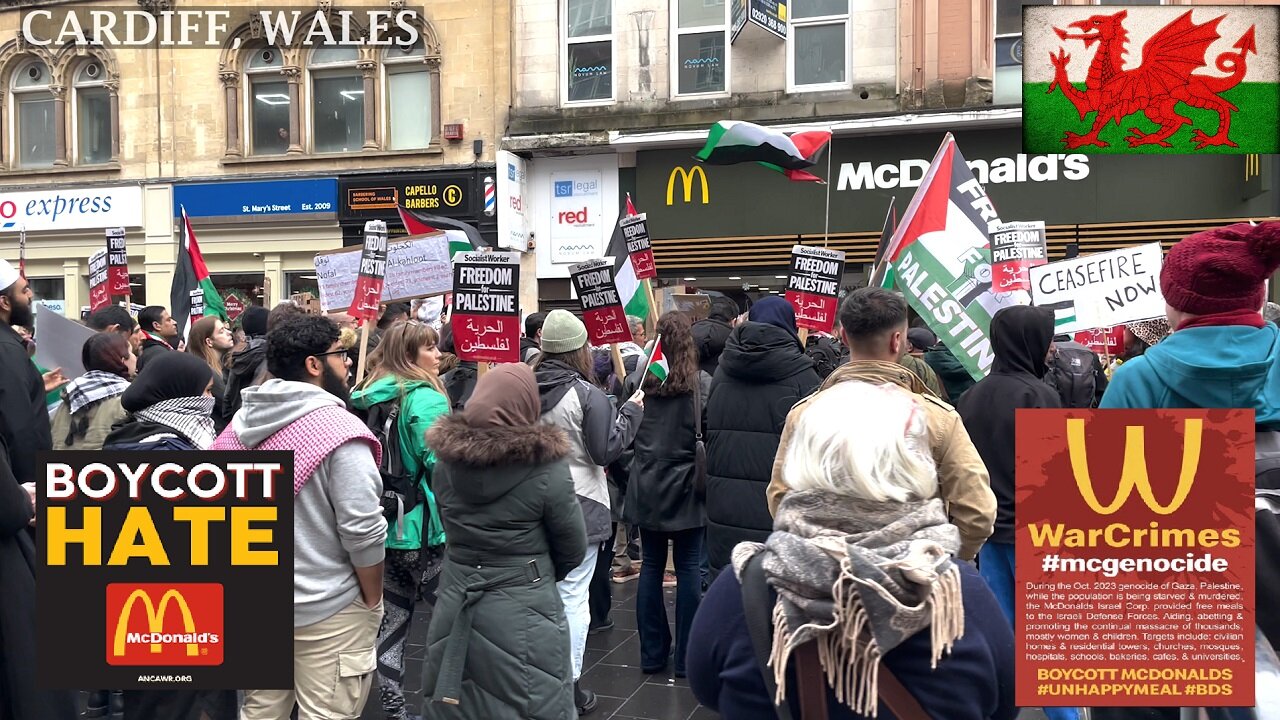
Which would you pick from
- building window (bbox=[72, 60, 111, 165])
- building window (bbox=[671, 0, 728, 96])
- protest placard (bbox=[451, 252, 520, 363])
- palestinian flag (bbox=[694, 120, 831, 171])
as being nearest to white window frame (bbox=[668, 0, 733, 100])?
building window (bbox=[671, 0, 728, 96])

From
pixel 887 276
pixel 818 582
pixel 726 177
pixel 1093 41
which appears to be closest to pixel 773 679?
pixel 818 582

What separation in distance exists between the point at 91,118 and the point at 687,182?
37.5ft

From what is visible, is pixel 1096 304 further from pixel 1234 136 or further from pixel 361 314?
pixel 361 314

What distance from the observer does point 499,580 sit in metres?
3.97

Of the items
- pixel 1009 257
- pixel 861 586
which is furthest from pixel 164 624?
pixel 1009 257

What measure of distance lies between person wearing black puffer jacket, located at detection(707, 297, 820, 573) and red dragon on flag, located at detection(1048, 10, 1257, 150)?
1.85 meters

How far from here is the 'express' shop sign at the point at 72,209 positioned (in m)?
19.5

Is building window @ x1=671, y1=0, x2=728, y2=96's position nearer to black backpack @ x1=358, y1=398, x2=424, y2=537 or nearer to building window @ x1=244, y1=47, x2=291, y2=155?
building window @ x1=244, y1=47, x2=291, y2=155

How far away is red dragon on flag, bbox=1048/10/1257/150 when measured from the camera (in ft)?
11.6

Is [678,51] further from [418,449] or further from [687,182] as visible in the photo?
[418,449]

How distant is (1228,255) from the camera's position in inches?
117

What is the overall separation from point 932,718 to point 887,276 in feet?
18.3

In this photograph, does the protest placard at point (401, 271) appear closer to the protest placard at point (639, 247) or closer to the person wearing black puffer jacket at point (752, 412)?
the protest placard at point (639, 247)

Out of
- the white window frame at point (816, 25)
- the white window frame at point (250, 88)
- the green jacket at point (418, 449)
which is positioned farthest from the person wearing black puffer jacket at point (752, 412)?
the white window frame at point (250, 88)
